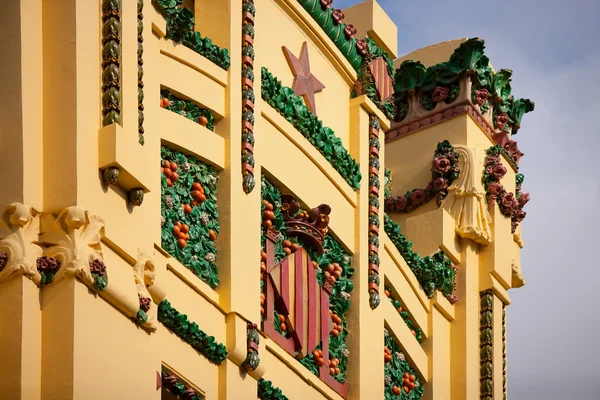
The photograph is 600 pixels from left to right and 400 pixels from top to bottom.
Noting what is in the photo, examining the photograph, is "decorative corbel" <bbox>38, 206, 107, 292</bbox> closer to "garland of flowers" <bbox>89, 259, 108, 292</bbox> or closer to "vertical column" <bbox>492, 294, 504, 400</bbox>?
"garland of flowers" <bbox>89, 259, 108, 292</bbox>

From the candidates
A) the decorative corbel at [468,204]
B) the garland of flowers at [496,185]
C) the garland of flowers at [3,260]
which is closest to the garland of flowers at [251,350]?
the garland of flowers at [3,260]

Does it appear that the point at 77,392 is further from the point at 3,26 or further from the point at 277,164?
the point at 277,164

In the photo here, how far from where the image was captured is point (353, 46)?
2311 centimetres

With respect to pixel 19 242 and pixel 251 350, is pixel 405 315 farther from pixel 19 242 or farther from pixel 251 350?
pixel 19 242

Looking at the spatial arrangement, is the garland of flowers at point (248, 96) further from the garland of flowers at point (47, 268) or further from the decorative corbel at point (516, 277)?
the decorative corbel at point (516, 277)

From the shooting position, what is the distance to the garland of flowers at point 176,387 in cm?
1867

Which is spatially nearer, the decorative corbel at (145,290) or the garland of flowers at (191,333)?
the decorative corbel at (145,290)

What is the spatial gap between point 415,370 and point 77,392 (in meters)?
8.18

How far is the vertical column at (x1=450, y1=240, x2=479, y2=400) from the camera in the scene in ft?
80.4

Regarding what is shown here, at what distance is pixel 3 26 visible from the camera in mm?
17078

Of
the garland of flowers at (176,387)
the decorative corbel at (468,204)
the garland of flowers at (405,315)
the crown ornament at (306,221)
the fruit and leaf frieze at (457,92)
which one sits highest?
the fruit and leaf frieze at (457,92)

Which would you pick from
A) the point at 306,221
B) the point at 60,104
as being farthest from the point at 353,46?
the point at 60,104

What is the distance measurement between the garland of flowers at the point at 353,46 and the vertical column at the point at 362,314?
11.6 inches

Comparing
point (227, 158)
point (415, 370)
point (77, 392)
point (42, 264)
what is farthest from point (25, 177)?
point (415, 370)
